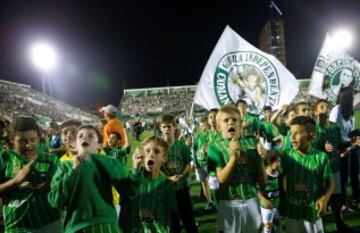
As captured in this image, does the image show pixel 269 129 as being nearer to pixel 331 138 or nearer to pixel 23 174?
pixel 331 138

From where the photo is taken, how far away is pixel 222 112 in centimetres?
406

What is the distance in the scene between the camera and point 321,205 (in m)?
3.85

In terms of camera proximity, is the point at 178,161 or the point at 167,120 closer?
the point at 167,120

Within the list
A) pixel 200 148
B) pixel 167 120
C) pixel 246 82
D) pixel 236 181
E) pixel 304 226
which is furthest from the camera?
pixel 200 148

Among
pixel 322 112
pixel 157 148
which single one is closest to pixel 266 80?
pixel 322 112

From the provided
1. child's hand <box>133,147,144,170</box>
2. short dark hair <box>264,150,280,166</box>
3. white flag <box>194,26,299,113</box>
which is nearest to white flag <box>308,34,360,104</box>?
white flag <box>194,26,299,113</box>

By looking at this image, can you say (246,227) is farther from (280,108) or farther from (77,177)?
(280,108)

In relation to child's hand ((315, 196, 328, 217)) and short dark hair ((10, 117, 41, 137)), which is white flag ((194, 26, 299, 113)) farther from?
short dark hair ((10, 117, 41, 137))

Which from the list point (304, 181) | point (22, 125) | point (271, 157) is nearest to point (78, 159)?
point (22, 125)

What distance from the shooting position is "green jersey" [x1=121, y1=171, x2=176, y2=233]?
3646mm

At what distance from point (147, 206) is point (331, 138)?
3.39 m

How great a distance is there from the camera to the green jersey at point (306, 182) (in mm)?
3984

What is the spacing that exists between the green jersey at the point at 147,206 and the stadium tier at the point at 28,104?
4569 centimetres

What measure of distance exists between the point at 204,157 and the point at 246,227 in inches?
182
